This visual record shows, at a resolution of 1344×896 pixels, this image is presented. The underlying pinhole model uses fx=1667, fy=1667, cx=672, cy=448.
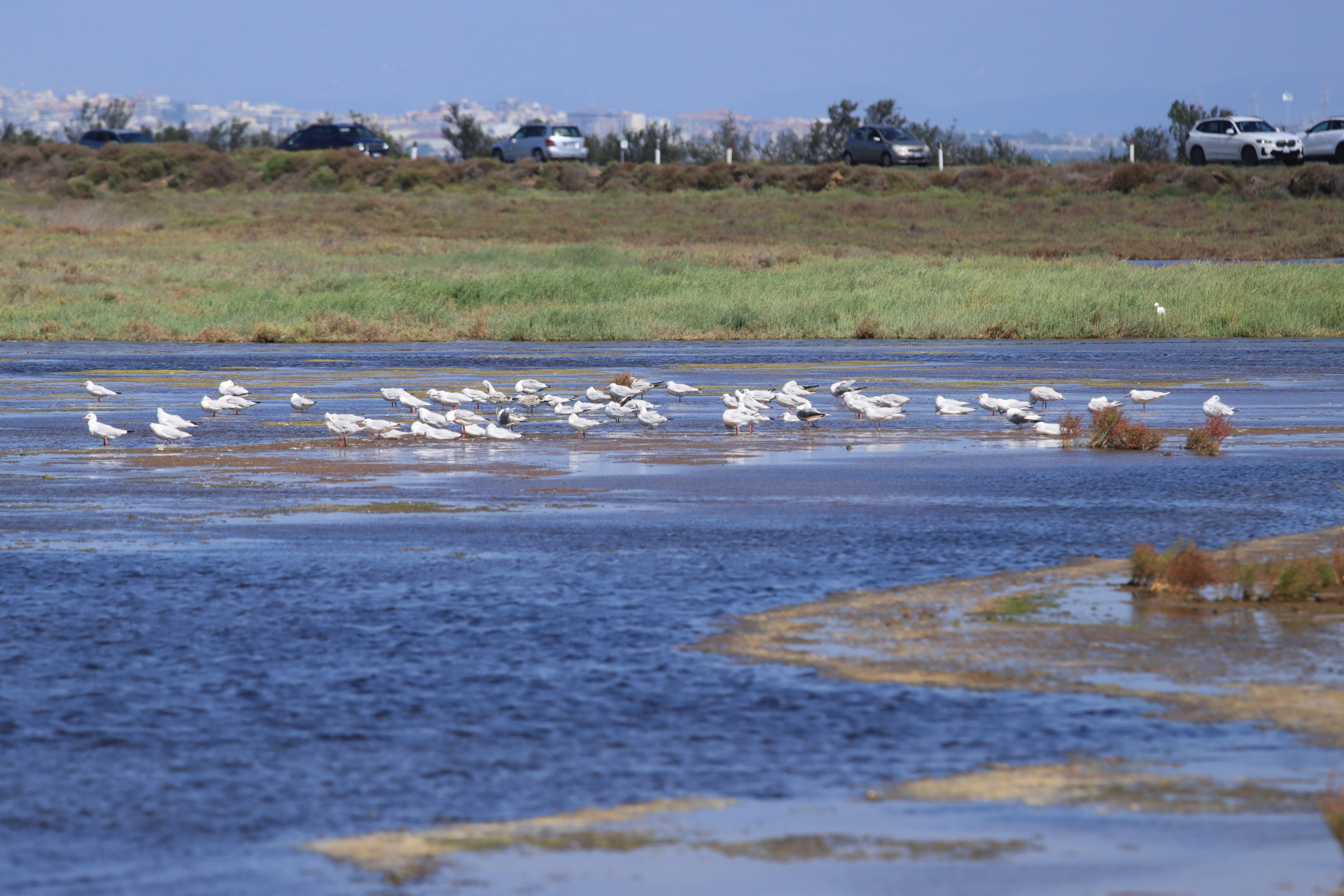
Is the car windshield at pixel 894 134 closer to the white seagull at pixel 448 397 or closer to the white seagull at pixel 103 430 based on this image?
the white seagull at pixel 448 397

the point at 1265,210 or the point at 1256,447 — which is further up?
the point at 1265,210

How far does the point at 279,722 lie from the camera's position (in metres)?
5.92

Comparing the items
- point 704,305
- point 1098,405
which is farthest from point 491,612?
point 704,305

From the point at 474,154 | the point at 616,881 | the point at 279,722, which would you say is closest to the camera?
the point at 616,881

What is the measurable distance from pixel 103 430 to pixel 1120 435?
8.90m

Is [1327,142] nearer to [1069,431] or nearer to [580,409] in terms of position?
[1069,431]

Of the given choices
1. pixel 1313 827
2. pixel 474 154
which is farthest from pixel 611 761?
pixel 474 154

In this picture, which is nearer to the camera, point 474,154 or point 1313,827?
point 1313,827

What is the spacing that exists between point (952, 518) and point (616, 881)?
6.32m

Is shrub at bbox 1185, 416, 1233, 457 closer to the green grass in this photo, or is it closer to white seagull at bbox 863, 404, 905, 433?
white seagull at bbox 863, 404, 905, 433

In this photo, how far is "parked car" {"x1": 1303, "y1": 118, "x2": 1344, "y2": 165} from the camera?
6103 centimetres

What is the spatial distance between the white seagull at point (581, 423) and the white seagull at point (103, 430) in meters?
4.06

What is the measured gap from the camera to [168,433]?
14.9m

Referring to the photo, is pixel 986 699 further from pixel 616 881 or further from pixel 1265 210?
pixel 1265 210
